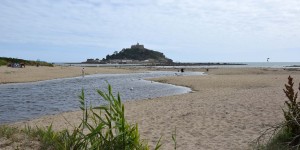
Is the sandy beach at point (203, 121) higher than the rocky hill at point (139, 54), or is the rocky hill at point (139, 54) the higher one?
the rocky hill at point (139, 54)

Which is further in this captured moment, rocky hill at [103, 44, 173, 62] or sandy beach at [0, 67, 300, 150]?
rocky hill at [103, 44, 173, 62]

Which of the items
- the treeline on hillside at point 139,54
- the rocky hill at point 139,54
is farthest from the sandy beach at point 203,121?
the treeline on hillside at point 139,54

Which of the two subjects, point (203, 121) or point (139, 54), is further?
point (139, 54)

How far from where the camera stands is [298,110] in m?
6.26

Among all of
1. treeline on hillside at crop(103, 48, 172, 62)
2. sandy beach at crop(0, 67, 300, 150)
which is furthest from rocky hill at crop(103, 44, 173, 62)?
sandy beach at crop(0, 67, 300, 150)

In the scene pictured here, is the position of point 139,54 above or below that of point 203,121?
above

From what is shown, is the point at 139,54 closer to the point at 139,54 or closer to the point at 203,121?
the point at 139,54

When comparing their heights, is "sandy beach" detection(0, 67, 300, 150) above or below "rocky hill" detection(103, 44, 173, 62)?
below

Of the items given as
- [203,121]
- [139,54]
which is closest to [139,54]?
[139,54]

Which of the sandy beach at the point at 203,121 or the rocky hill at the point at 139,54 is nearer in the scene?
the sandy beach at the point at 203,121

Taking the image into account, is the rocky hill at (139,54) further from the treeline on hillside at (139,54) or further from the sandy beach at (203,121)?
the sandy beach at (203,121)

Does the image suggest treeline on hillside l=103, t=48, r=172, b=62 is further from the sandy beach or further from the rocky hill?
the sandy beach

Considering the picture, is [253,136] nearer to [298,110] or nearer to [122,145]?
[298,110]

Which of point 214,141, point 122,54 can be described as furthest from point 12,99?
point 122,54
